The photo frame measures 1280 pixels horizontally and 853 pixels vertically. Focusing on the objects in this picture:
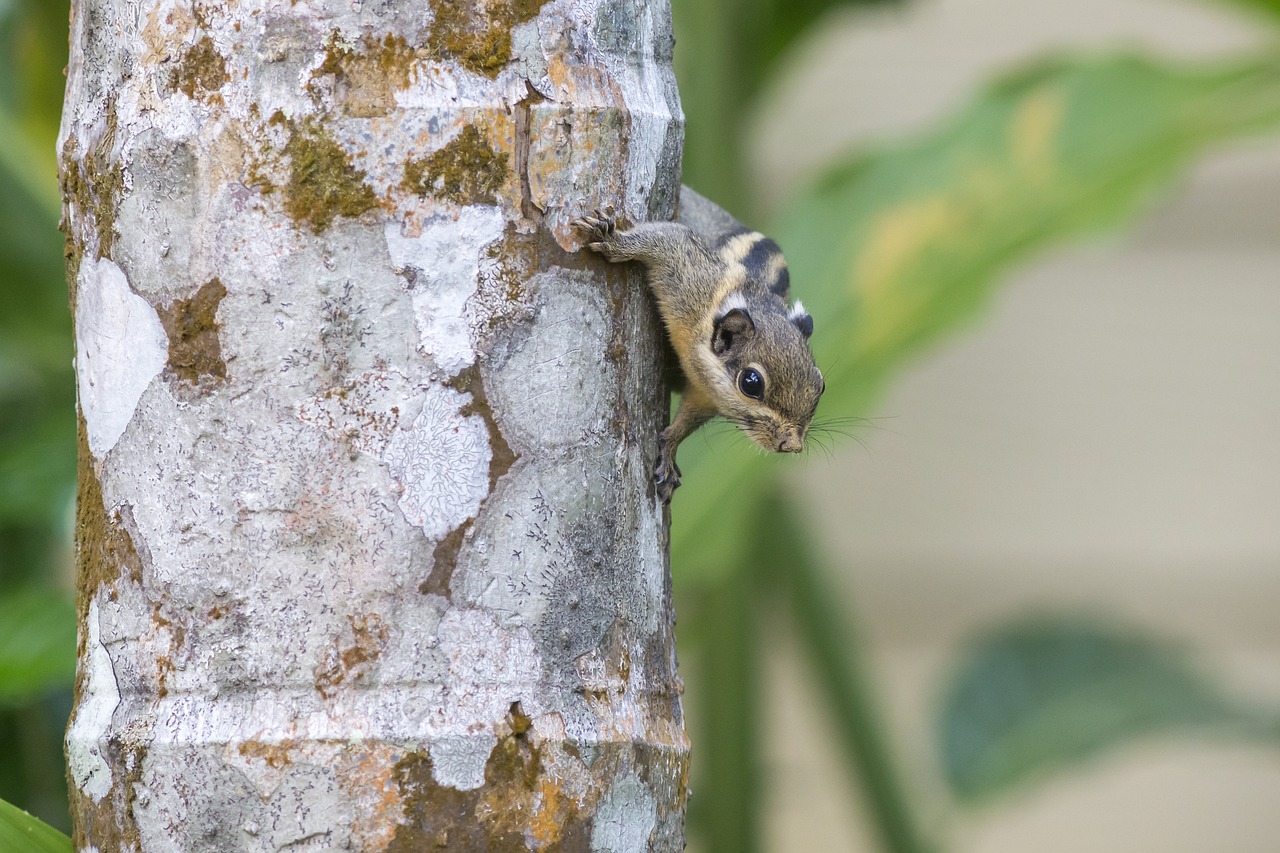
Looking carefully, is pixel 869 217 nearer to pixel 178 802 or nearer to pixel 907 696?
pixel 178 802

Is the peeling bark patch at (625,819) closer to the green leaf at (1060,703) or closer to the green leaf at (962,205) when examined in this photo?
the green leaf at (962,205)

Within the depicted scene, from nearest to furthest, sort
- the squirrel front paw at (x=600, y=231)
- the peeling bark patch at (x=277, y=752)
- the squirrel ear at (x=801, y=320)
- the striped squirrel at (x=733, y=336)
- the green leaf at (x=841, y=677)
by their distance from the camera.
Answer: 1. the peeling bark patch at (x=277, y=752)
2. the squirrel front paw at (x=600, y=231)
3. the striped squirrel at (x=733, y=336)
4. the squirrel ear at (x=801, y=320)
5. the green leaf at (x=841, y=677)

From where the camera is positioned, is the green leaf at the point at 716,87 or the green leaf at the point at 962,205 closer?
the green leaf at the point at 962,205

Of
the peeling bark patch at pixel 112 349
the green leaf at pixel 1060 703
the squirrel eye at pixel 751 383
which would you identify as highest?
the peeling bark patch at pixel 112 349

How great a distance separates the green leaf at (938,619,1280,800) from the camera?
3.16 metres

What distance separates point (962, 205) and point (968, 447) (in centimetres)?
200

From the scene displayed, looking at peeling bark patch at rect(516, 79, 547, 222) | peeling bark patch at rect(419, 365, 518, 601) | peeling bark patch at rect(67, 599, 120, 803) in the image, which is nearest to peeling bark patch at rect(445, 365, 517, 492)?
peeling bark patch at rect(419, 365, 518, 601)

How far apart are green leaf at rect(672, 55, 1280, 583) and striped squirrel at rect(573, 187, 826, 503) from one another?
1.60ft

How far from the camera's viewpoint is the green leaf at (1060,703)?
316cm

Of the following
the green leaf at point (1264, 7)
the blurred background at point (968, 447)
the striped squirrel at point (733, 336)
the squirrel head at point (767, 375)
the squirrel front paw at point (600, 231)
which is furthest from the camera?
the green leaf at point (1264, 7)

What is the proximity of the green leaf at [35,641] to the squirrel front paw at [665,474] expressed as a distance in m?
0.71

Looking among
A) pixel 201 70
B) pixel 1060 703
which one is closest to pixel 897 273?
pixel 201 70

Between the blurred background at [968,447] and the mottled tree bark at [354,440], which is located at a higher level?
the mottled tree bark at [354,440]

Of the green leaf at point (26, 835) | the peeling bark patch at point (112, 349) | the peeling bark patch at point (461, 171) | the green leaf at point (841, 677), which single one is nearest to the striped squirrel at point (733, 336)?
the peeling bark patch at point (461, 171)
